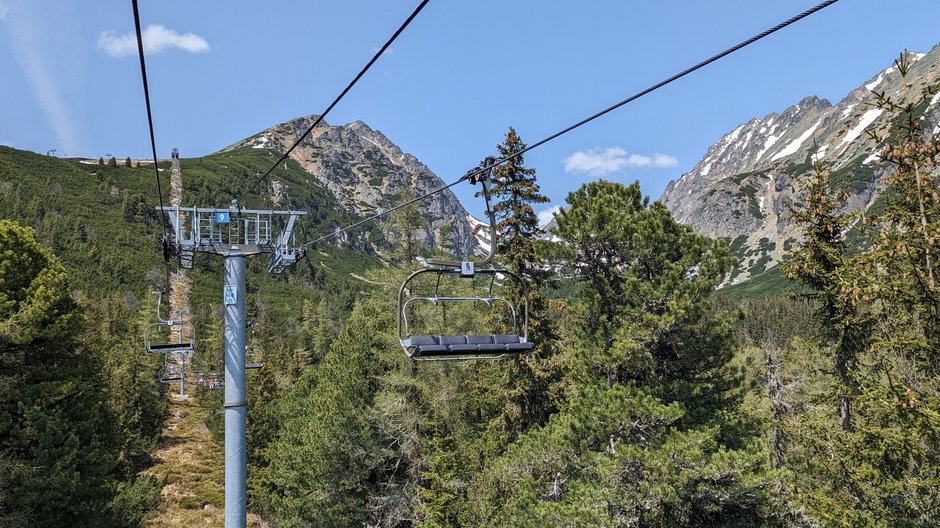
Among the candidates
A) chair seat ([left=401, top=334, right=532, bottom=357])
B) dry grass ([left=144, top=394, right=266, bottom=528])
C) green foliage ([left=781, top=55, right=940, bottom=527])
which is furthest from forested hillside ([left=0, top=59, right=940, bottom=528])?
chair seat ([left=401, top=334, right=532, bottom=357])

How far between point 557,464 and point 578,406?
191 centimetres

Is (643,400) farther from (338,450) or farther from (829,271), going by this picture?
(338,450)

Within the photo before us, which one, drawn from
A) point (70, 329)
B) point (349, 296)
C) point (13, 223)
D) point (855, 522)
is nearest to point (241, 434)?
point (70, 329)

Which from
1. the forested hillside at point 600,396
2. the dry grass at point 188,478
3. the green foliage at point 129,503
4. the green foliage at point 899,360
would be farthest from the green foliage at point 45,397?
the green foliage at point 899,360

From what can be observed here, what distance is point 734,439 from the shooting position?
14.2m

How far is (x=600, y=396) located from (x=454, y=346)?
8.39m

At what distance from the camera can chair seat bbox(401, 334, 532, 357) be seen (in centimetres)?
698

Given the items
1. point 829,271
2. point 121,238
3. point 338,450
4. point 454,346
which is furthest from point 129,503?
point 121,238

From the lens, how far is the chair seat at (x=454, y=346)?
275 inches

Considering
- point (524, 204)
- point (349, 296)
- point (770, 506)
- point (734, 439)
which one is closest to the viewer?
point (770, 506)

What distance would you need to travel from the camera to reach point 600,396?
14.3 meters

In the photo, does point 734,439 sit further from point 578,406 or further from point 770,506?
point 578,406

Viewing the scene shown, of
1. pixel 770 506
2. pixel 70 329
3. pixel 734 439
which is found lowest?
pixel 770 506

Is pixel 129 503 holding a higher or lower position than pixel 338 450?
lower
